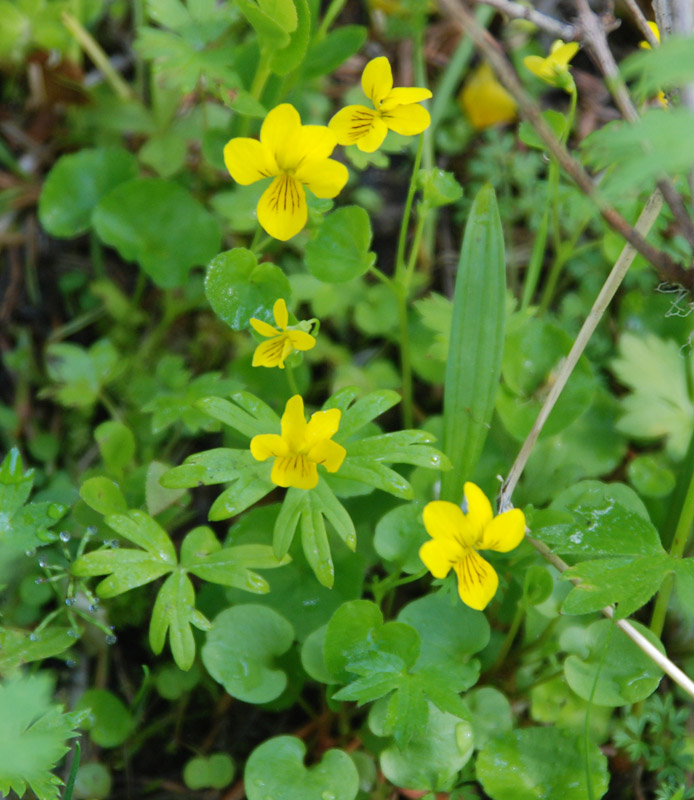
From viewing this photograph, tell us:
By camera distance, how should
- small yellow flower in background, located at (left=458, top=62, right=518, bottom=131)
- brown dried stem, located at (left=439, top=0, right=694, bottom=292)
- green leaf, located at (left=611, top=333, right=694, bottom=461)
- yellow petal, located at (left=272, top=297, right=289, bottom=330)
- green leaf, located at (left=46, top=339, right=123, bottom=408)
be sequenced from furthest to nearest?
1. small yellow flower in background, located at (left=458, top=62, right=518, bottom=131)
2. green leaf, located at (left=46, top=339, right=123, bottom=408)
3. green leaf, located at (left=611, top=333, right=694, bottom=461)
4. yellow petal, located at (left=272, top=297, right=289, bottom=330)
5. brown dried stem, located at (left=439, top=0, right=694, bottom=292)

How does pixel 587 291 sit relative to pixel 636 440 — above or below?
above

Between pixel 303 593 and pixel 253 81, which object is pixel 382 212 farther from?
pixel 303 593

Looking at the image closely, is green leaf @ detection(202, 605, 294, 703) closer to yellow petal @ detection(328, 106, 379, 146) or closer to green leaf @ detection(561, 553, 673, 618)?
green leaf @ detection(561, 553, 673, 618)

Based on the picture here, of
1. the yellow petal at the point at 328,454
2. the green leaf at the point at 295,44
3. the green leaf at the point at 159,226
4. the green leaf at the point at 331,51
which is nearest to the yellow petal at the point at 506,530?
the yellow petal at the point at 328,454

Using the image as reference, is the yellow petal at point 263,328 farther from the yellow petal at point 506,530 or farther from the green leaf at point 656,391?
the green leaf at point 656,391

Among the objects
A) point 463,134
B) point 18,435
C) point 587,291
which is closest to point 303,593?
point 18,435

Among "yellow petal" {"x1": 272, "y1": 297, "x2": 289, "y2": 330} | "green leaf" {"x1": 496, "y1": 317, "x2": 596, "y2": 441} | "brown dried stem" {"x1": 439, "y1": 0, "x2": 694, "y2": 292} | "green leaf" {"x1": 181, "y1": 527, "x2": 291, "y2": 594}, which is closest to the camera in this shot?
"brown dried stem" {"x1": 439, "y1": 0, "x2": 694, "y2": 292}

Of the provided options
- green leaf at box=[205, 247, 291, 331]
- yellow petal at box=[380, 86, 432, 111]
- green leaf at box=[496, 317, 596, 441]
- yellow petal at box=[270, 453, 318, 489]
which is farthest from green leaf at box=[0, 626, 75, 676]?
yellow petal at box=[380, 86, 432, 111]
